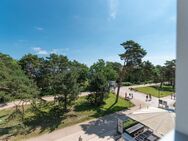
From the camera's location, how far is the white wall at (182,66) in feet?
3.14

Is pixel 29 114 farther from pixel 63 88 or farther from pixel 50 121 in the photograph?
pixel 63 88

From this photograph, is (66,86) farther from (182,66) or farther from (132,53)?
(182,66)

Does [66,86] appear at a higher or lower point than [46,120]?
higher

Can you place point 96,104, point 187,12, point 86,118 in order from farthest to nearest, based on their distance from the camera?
1. point 96,104
2. point 86,118
3. point 187,12

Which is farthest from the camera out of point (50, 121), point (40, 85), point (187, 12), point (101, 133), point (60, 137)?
point (40, 85)

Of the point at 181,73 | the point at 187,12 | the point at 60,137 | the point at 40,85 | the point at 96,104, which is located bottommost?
the point at 60,137

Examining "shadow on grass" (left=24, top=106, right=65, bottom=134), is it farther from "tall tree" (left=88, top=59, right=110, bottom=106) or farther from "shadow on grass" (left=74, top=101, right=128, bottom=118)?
"tall tree" (left=88, top=59, right=110, bottom=106)

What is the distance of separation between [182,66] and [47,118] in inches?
540

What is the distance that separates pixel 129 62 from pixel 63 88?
8475 millimetres

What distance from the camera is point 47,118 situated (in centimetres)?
1320

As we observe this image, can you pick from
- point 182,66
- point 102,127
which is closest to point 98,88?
point 102,127

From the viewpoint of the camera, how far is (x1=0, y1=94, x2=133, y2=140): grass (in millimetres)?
10664

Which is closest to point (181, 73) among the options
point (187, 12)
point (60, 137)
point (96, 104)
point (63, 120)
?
point (187, 12)

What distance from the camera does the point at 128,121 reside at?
13.2m
